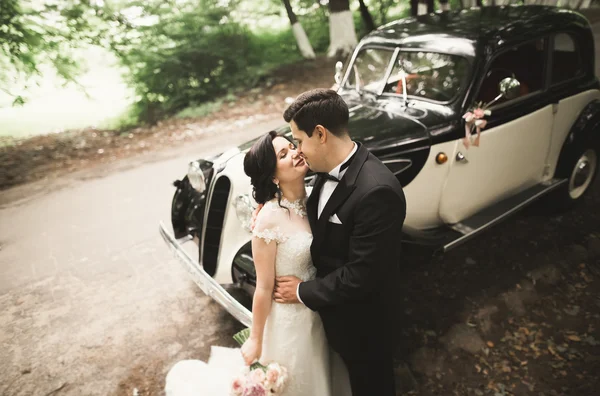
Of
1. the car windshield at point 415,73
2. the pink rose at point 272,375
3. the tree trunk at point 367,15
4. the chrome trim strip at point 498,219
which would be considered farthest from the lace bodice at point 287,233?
the tree trunk at point 367,15

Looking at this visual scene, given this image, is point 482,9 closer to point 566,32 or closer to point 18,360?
point 566,32

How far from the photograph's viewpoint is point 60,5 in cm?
809

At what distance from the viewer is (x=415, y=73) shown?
12.0 feet

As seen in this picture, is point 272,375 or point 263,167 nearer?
point 263,167

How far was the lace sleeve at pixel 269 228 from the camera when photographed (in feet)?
5.92

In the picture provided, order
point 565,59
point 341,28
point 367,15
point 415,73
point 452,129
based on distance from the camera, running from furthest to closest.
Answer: point 367,15 → point 341,28 → point 565,59 → point 415,73 → point 452,129

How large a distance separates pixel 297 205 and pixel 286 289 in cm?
40

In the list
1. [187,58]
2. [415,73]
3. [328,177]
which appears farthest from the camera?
[187,58]

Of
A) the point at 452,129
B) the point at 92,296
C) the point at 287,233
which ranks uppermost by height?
the point at 287,233

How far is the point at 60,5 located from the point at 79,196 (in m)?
4.65

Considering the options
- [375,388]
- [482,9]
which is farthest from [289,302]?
[482,9]

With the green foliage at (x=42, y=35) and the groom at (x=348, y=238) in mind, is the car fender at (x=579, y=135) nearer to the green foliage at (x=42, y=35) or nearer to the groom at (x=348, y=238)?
the groom at (x=348, y=238)

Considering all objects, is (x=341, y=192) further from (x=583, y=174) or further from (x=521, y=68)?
(x=583, y=174)

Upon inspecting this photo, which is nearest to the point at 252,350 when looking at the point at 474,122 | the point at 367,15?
the point at 474,122
